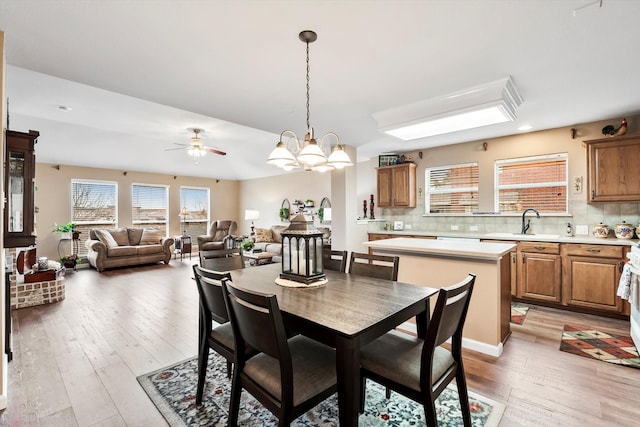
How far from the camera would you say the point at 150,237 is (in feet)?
24.3

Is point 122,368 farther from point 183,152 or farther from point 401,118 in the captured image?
point 183,152

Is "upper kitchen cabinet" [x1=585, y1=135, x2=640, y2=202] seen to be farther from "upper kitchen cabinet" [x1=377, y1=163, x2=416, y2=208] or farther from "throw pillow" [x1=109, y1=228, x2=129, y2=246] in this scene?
"throw pillow" [x1=109, y1=228, x2=129, y2=246]

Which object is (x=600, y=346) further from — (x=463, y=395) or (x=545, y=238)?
(x=463, y=395)

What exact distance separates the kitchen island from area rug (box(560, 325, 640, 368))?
0.55 meters

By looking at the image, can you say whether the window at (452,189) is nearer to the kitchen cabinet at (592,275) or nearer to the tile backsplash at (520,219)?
the tile backsplash at (520,219)

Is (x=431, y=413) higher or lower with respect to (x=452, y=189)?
→ lower

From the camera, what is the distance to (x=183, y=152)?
7.41 meters

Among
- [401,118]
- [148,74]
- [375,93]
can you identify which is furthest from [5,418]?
[401,118]

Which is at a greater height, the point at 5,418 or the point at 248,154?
the point at 248,154

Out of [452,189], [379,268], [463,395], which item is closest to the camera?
[463,395]

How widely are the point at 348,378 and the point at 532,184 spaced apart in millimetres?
4452

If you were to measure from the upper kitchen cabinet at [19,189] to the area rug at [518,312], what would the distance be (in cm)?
481

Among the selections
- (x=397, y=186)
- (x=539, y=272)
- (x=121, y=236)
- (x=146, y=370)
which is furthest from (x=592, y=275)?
(x=121, y=236)

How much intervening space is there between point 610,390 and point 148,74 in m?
4.16
